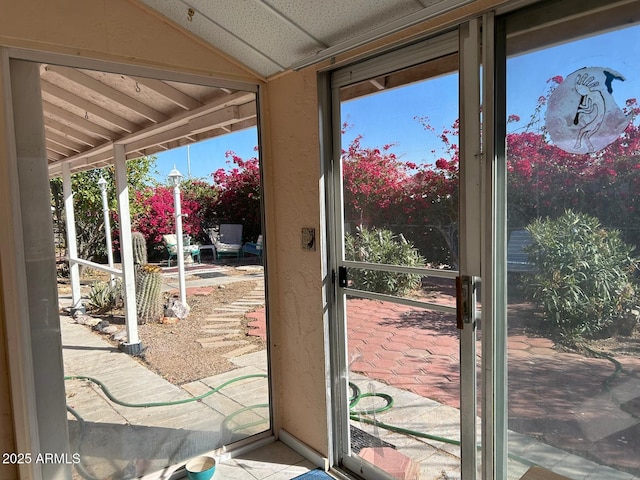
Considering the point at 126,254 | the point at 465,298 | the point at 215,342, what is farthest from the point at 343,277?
the point at 126,254

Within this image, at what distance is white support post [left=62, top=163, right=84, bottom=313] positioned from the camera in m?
1.96

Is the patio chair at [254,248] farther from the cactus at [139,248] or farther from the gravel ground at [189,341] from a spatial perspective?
the cactus at [139,248]

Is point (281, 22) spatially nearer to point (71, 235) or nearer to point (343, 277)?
point (343, 277)

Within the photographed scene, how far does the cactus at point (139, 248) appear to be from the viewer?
2160 mm

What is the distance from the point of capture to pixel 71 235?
198 cm

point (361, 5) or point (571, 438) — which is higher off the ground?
point (361, 5)

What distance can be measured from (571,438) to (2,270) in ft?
7.28

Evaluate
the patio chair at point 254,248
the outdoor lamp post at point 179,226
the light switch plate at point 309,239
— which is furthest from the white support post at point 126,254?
the light switch plate at point 309,239

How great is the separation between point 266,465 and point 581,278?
6.19ft

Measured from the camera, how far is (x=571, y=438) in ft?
4.42

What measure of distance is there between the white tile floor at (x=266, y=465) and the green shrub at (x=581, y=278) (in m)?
1.59

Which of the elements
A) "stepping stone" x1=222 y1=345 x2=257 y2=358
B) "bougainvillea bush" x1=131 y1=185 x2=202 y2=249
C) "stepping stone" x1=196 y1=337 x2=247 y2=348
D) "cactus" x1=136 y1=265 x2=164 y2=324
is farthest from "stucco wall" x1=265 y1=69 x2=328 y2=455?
"cactus" x1=136 y1=265 x2=164 y2=324

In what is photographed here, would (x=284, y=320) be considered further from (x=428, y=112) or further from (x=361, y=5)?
(x=361, y=5)

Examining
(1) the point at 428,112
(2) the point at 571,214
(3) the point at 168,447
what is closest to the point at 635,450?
(2) the point at 571,214
